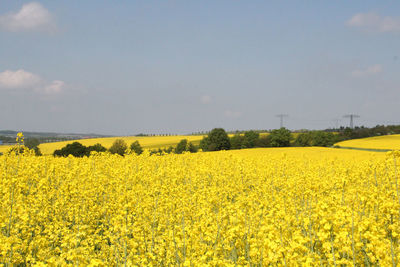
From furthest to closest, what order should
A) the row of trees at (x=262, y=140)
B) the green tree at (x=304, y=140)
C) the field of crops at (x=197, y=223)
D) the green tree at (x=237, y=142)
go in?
the green tree at (x=304, y=140)
the green tree at (x=237, y=142)
the row of trees at (x=262, y=140)
the field of crops at (x=197, y=223)

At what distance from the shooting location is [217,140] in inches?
2547

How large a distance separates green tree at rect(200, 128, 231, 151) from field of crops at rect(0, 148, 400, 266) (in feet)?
156

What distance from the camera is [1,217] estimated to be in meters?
7.30

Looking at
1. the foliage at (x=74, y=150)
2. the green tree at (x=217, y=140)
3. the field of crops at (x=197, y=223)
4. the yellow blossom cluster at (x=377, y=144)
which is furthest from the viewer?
the green tree at (x=217, y=140)

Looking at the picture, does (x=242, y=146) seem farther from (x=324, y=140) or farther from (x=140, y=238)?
(x=140, y=238)

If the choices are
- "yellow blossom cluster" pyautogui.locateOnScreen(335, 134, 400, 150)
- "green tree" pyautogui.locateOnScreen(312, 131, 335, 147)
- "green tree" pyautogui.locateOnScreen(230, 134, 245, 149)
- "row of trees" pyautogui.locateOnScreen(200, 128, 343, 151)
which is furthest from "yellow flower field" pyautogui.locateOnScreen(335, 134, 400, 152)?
"green tree" pyautogui.locateOnScreen(230, 134, 245, 149)

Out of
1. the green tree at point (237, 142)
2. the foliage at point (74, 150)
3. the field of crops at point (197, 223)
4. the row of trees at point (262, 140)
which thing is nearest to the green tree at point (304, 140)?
the row of trees at point (262, 140)

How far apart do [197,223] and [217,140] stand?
58.0m

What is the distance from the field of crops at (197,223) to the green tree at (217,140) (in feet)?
156

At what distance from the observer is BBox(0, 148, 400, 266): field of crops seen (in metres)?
4.72

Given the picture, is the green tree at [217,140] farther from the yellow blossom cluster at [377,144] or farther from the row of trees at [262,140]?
the yellow blossom cluster at [377,144]

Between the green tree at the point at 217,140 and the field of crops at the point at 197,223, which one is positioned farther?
the green tree at the point at 217,140

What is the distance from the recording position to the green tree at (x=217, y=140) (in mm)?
64125

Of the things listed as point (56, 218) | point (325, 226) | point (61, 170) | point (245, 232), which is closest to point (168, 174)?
point (61, 170)
